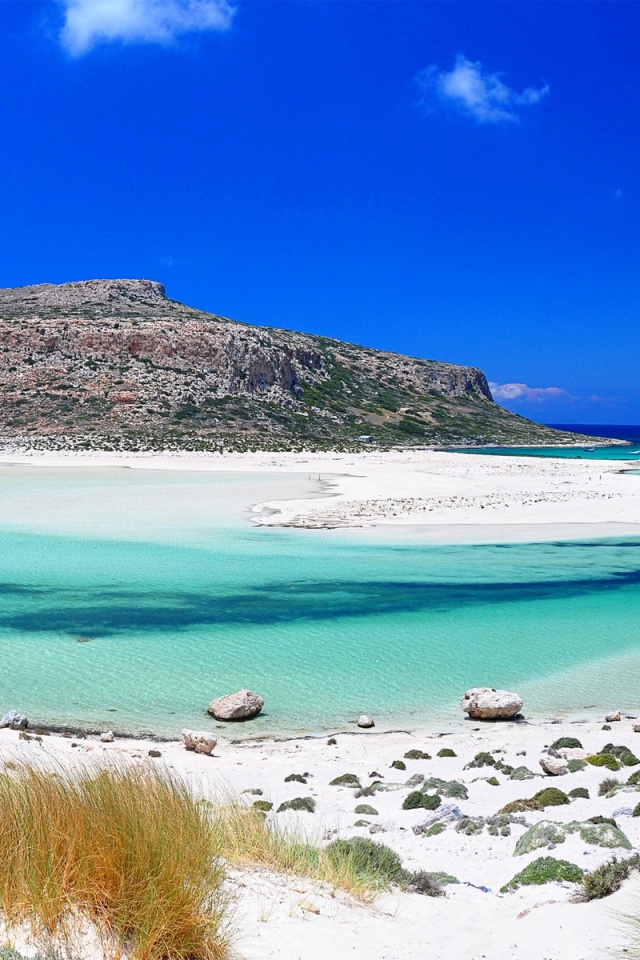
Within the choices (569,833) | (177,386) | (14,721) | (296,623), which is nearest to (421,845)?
(569,833)

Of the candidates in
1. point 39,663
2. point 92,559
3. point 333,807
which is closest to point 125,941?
point 333,807

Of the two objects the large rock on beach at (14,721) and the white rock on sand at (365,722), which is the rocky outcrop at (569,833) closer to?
the white rock on sand at (365,722)

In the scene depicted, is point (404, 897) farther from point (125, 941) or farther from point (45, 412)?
point (45, 412)

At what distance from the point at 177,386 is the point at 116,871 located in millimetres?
83689

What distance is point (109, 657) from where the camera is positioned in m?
12.5

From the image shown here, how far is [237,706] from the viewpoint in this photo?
32.3ft

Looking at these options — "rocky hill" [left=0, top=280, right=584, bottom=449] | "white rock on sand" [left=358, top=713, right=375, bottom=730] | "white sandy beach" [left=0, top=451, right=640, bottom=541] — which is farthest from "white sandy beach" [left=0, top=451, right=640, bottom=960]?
"rocky hill" [left=0, top=280, right=584, bottom=449]

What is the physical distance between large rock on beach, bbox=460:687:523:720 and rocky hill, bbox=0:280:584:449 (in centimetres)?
5742

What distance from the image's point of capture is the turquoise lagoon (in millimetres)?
10734

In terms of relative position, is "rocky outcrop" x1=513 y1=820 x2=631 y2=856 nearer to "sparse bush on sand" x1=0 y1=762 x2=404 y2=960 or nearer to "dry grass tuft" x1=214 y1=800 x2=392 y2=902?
"dry grass tuft" x1=214 y1=800 x2=392 y2=902

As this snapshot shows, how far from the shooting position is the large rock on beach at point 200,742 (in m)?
8.38

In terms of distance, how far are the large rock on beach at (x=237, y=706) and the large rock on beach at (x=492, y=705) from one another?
268cm

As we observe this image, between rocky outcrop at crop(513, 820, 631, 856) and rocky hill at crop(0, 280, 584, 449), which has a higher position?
rocky hill at crop(0, 280, 584, 449)

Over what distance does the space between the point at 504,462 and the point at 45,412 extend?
42.8 meters
